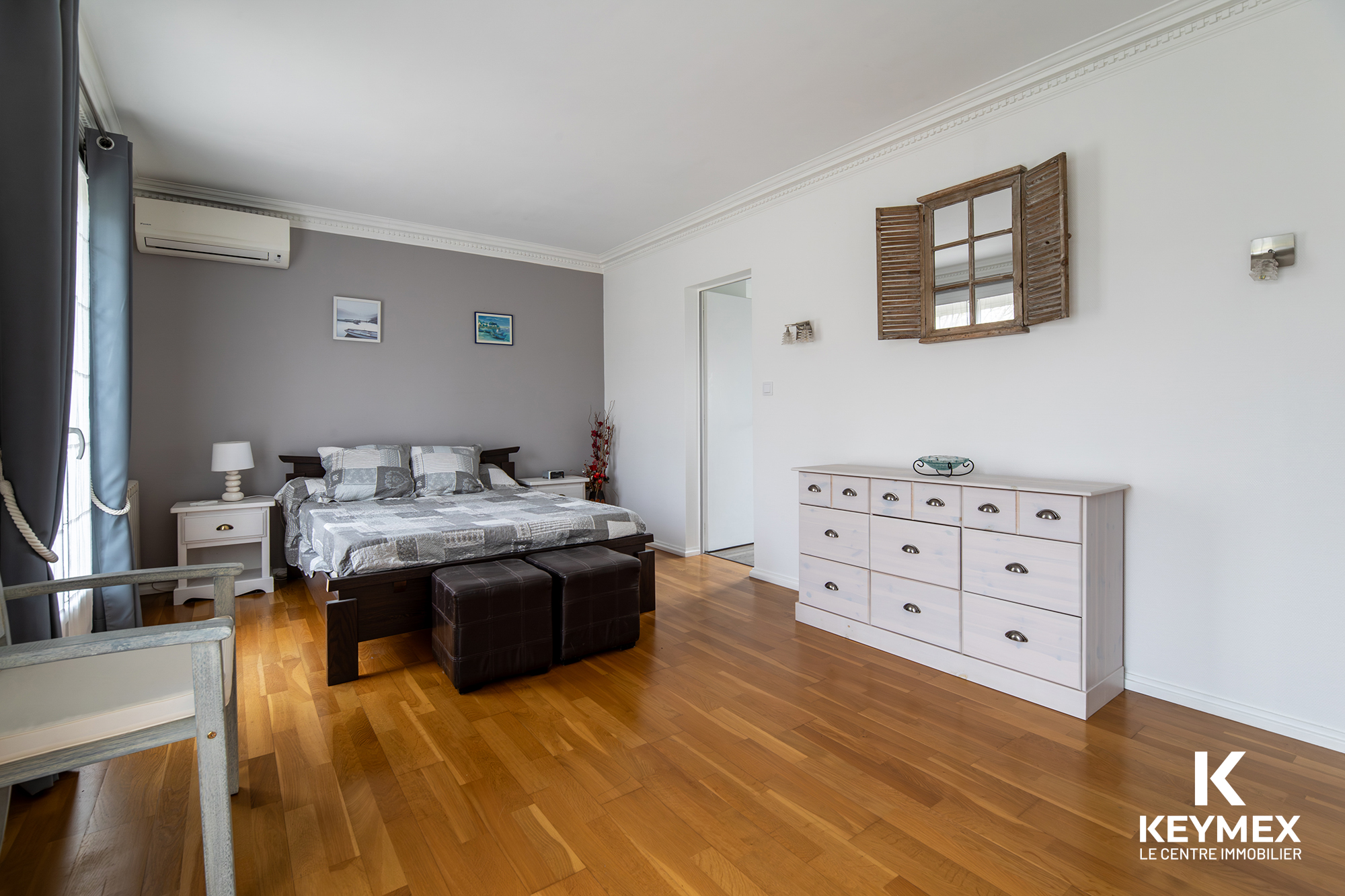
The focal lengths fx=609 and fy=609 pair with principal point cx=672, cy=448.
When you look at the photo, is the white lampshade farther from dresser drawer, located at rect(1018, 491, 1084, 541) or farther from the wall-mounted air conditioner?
dresser drawer, located at rect(1018, 491, 1084, 541)

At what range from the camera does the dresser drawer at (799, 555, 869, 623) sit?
3.19 metres

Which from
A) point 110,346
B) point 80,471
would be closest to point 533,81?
point 110,346

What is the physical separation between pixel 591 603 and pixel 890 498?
5.16 feet

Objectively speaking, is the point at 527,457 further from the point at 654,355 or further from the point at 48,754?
the point at 48,754

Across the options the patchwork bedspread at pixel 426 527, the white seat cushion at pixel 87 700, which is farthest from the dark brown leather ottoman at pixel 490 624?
the white seat cushion at pixel 87 700

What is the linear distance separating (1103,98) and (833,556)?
7.99 feet

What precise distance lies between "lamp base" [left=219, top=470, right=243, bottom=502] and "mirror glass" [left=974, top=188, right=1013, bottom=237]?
15.9 ft

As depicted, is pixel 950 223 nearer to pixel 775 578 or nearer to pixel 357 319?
pixel 775 578

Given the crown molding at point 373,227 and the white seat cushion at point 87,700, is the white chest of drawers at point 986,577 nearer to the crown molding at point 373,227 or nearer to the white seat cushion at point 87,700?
the white seat cushion at point 87,700

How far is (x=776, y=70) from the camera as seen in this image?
282 cm

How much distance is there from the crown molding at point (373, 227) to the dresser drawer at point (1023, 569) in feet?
14.6

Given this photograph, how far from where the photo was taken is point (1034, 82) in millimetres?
2814

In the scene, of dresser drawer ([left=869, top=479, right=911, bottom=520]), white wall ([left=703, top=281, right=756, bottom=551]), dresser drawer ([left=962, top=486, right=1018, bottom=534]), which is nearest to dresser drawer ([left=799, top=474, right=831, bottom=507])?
dresser drawer ([left=869, top=479, right=911, bottom=520])

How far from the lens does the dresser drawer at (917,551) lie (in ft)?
9.13
